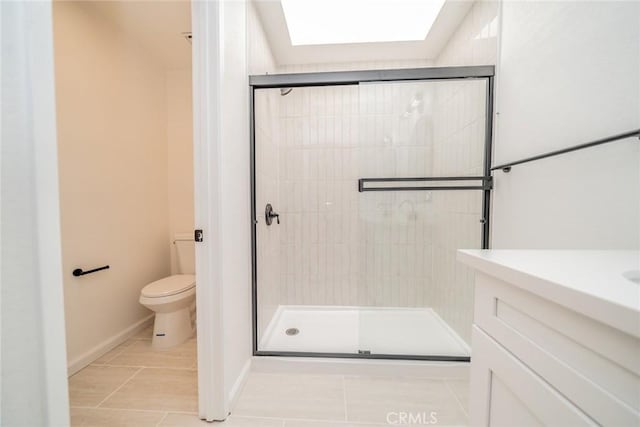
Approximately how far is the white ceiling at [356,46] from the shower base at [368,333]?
85.3 inches

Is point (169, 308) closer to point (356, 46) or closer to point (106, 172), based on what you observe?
point (106, 172)

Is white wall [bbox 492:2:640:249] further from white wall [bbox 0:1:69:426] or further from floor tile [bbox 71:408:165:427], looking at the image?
floor tile [bbox 71:408:165:427]

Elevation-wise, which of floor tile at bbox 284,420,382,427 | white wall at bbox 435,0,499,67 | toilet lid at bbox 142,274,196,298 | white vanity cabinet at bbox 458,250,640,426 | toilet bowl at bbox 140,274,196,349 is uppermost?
white wall at bbox 435,0,499,67

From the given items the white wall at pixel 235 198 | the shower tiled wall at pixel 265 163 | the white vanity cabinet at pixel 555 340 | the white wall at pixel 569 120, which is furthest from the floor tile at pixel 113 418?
the white wall at pixel 569 120

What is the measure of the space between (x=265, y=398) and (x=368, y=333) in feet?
2.42

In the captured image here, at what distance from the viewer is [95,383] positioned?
4.32 feet

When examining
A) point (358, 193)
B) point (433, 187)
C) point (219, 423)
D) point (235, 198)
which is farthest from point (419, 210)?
point (219, 423)

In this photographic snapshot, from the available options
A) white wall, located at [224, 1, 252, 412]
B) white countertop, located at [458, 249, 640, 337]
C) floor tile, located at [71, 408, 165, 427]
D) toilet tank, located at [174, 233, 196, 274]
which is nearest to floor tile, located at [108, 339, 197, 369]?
floor tile, located at [71, 408, 165, 427]

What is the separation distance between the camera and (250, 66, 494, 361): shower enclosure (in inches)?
58.1

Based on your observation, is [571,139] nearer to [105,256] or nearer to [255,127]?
[255,127]

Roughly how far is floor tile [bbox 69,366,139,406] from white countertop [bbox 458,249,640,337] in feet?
6.14

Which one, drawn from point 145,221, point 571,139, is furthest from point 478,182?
point 145,221

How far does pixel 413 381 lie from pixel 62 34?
2907 mm

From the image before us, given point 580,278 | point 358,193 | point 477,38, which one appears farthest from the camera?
point 358,193
